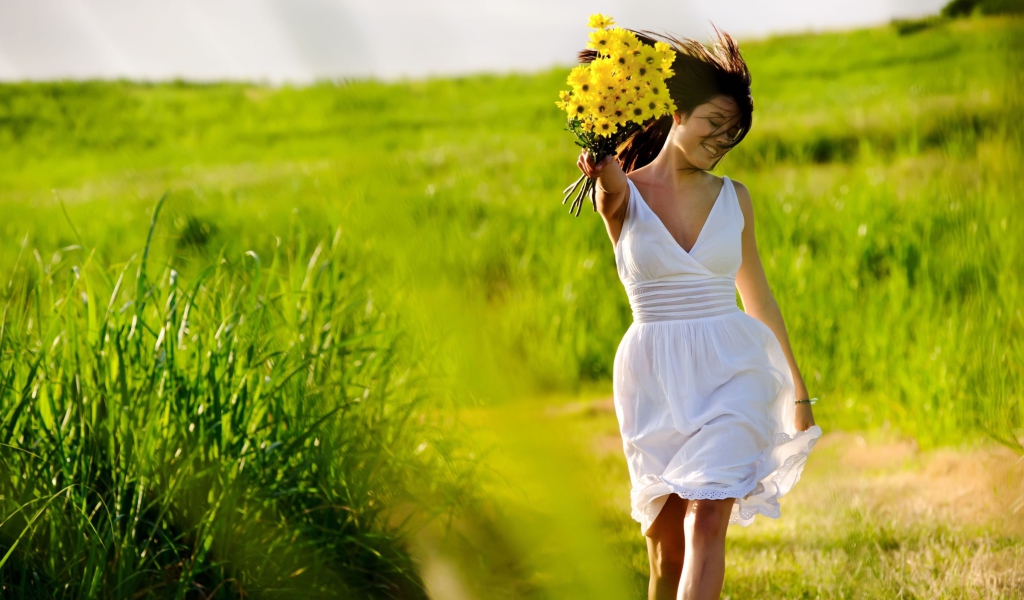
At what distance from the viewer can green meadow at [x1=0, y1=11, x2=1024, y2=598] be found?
38 cm

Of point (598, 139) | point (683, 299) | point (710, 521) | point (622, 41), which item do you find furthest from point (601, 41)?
point (710, 521)

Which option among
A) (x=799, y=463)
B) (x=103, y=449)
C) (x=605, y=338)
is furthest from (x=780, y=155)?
(x=103, y=449)

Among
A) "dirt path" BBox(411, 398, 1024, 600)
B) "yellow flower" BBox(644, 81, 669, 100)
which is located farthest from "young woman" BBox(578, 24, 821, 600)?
"yellow flower" BBox(644, 81, 669, 100)

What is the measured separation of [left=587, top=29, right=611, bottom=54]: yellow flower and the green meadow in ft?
0.63

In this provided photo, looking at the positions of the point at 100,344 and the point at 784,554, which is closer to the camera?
the point at 100,344

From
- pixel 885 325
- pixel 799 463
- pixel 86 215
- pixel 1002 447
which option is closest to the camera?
pixel 799 463

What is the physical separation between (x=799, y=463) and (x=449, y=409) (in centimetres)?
100

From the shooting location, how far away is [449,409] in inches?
92.4

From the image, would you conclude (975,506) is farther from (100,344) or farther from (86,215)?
(86,215)

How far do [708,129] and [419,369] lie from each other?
110cm

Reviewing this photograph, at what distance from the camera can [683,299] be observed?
4.96 ft

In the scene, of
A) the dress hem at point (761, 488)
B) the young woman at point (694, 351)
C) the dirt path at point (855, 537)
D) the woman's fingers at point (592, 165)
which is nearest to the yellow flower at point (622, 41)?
the woman's fingers at point (592, 165)

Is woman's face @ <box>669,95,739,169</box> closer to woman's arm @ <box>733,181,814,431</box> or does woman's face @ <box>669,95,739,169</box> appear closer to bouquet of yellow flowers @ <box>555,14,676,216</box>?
woman's arm @ <box>733,181,814,431</box>

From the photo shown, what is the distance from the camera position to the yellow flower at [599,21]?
→ 97 cm
